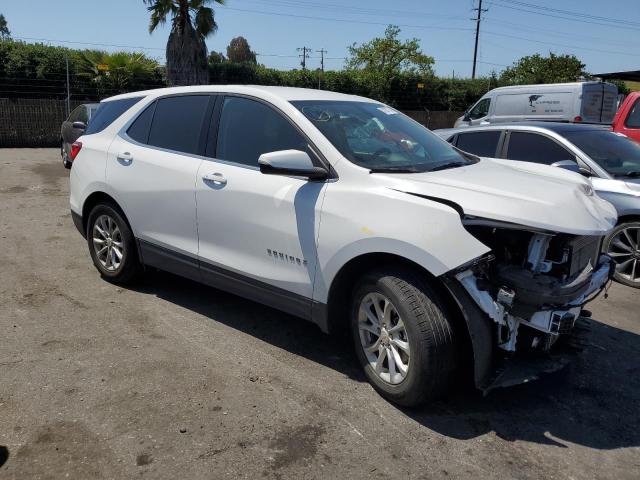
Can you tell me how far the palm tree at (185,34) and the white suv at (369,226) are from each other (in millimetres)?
15331

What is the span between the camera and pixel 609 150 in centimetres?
631

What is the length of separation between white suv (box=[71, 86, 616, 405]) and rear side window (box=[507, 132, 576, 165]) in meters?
2.06

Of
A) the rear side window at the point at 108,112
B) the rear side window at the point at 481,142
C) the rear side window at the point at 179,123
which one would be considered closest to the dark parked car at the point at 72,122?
the rear side window at the point at 108,112

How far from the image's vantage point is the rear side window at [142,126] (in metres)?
4.84

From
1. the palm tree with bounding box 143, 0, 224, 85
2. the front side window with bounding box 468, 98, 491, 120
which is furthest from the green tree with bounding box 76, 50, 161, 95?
the front side window with bounding box 468, 98, 491, 120

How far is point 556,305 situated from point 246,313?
259 cm

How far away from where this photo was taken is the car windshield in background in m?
3.66

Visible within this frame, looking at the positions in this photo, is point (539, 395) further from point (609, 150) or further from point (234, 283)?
point (609, 150)

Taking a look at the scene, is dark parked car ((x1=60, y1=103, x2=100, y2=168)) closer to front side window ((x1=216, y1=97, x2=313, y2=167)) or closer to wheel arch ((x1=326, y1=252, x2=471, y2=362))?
front side window ((x1=216, y1=97, x2=313, y2=167))

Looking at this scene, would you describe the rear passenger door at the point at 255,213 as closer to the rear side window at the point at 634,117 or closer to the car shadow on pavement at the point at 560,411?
the car shadow on pavement at the point at 560,411

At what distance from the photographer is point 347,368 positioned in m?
3.86

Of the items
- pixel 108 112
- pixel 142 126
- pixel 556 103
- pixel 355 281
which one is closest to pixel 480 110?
pixel 556 103

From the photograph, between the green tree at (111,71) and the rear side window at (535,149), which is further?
the green tree at (111,71)

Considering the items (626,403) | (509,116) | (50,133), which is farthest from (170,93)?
(50,133)
